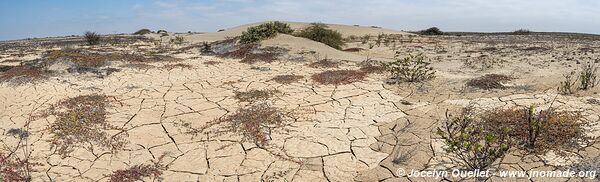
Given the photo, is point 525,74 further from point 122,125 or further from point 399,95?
point 122,125

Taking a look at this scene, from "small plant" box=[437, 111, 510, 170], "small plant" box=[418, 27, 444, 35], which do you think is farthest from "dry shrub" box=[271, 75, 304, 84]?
"small plant" box=[418, 27, 444, 35]

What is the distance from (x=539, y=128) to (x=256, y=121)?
426 cm

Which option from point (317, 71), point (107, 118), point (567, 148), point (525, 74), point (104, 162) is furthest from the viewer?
point (317, 71)

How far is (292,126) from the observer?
22.6 feet

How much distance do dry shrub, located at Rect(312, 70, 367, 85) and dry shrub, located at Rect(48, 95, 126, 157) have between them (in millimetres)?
4756

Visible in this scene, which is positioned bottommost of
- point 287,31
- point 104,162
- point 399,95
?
point 104,162

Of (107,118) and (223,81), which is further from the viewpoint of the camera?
(223,81)

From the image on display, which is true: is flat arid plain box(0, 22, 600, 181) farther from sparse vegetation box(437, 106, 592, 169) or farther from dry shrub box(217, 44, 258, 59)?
dry shrub box(217, 44, 258, 59)

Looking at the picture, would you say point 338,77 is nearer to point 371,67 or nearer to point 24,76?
point 371,67

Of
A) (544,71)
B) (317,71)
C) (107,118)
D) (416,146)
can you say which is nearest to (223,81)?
(317,71)

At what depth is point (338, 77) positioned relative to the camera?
10.1m

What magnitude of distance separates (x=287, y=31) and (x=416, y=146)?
45.2 ft

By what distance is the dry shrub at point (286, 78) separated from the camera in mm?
9893

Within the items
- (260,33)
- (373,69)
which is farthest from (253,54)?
(373,69)
